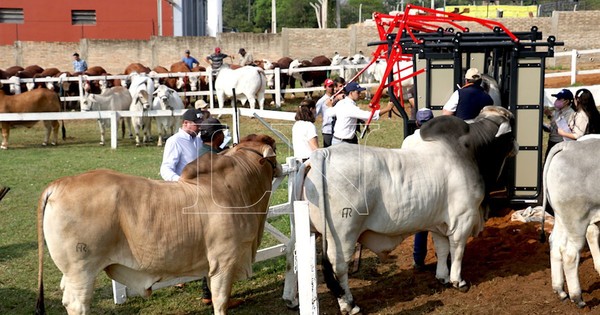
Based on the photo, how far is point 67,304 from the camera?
20.7 feet

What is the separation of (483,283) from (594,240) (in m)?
1.18

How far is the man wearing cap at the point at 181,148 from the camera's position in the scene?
764cm

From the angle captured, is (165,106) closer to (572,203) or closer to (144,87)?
(144,87)

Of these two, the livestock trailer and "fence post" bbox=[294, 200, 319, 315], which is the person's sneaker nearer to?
the livestock trailer

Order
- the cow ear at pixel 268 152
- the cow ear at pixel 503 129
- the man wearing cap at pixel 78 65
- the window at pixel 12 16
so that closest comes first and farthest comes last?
the cow ear at pixel 268 152 → the cow ear at pixel 503 129 → the man wearing cap at pixel 78 65 → the window at pixel 12 16

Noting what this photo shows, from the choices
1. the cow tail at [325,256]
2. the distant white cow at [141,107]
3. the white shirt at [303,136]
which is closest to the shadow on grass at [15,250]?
the white shirt at [303,136]

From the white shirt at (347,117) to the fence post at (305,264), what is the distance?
376 cm

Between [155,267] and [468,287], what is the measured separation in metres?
3.27

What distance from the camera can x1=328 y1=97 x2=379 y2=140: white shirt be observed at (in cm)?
998

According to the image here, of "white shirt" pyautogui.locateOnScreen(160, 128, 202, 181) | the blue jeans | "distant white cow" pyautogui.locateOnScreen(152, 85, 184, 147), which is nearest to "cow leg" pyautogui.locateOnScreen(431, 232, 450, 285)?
the blue jeans

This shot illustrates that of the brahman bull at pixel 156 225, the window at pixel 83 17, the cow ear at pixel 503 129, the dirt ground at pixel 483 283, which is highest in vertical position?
the window at pixel 83 17

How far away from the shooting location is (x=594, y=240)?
25.5 feet

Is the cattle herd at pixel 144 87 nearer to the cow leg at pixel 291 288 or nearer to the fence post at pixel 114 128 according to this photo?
the fence post at pixel 114 128

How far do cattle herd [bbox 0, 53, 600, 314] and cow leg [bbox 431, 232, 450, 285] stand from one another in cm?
1
